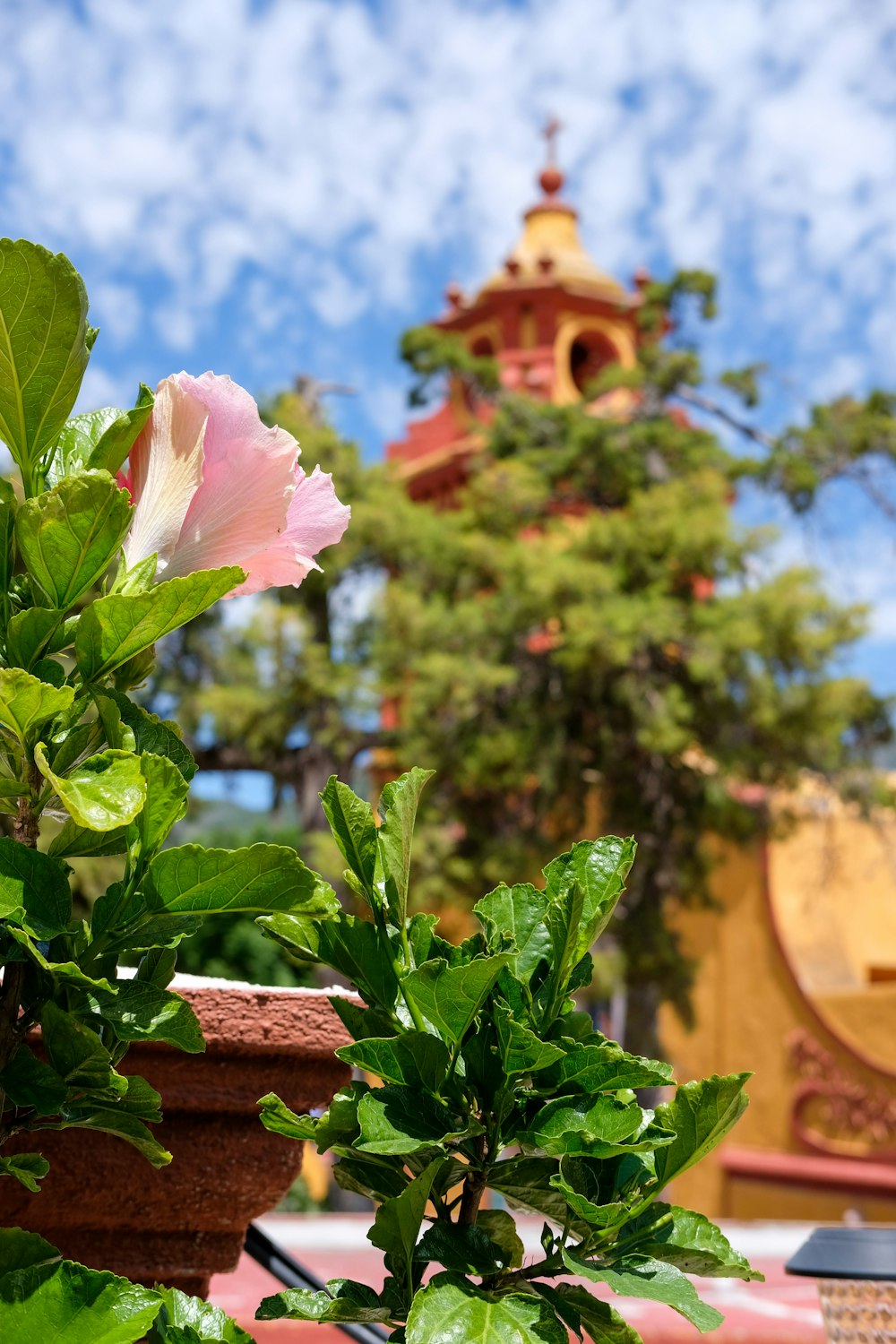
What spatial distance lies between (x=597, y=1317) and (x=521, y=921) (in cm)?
24

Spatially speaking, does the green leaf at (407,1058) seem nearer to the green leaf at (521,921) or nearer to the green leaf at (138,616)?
the green leaf at (521,921)

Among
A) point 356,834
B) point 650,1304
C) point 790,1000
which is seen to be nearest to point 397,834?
point 356,834

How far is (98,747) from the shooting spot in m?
0.86

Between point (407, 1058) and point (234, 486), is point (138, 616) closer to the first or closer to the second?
point (234, 486)

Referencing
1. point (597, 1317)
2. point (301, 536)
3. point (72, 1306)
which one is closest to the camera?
point (72, 1306)

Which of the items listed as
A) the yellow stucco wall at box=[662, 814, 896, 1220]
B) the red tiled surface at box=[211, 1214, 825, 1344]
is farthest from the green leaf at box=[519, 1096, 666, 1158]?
the yellow stucco wall at box=[662, 814, 896, 1220]

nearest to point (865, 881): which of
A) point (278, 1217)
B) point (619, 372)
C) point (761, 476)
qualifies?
point (761, 476)

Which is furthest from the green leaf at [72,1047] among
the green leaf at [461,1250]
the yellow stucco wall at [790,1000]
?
the yellow stucco wall at [790,1000]

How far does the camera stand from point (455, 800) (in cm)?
984

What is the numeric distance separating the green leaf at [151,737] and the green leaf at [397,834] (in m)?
0.12

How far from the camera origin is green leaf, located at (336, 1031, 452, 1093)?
813 mm

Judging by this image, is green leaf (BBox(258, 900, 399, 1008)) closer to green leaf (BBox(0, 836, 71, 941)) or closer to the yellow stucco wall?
green leaf (BBox(0, 836, 71, 941))

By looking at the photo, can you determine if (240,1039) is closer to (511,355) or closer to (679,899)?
(679,899)

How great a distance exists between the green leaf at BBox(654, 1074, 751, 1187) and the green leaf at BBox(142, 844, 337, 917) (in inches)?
10.3
